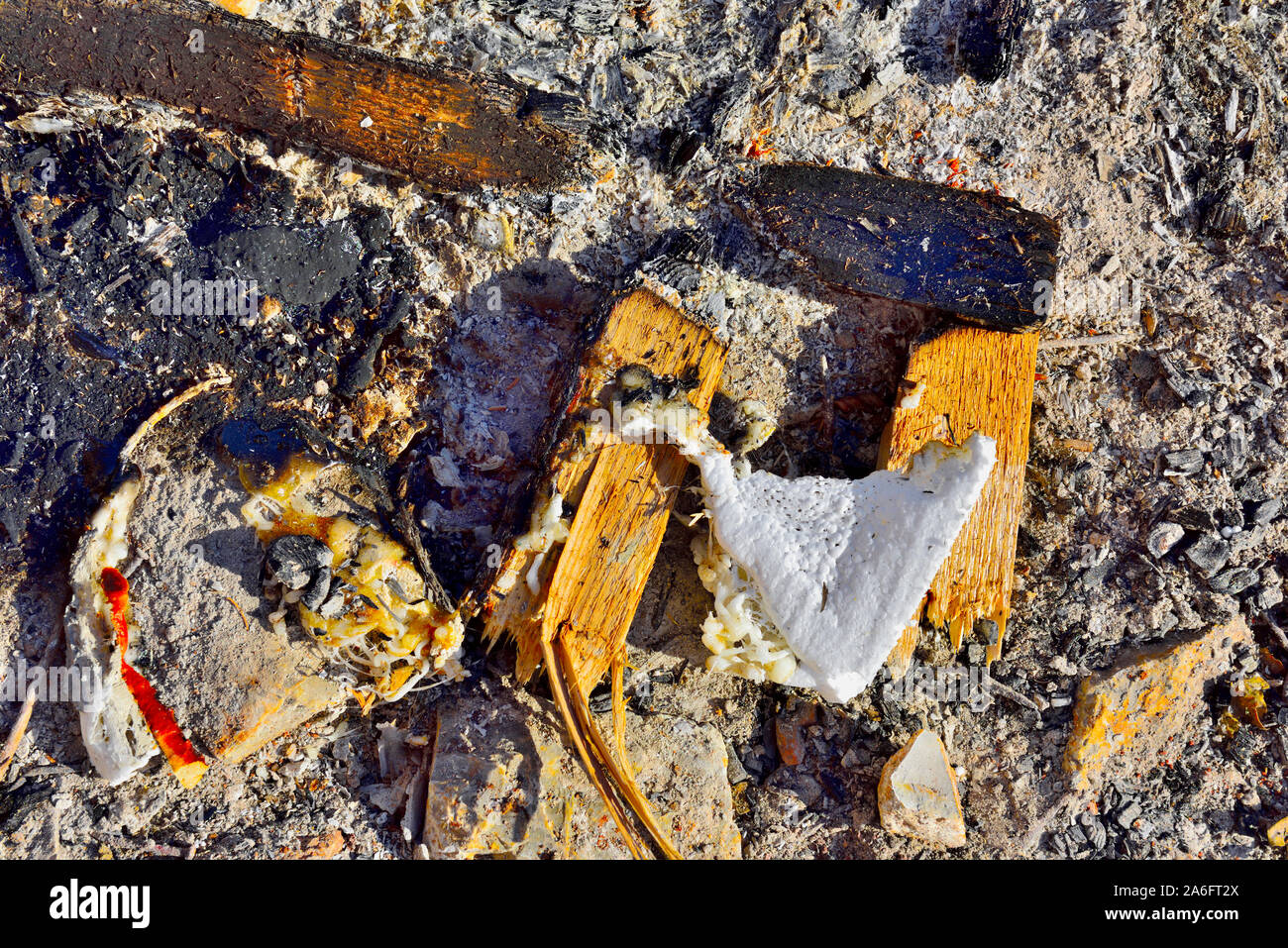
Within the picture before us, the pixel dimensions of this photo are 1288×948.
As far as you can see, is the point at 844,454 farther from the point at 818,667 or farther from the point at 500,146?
the point at 500,146

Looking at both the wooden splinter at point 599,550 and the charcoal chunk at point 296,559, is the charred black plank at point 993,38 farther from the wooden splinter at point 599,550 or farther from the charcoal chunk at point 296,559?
the charcoal chunk at point 296,559

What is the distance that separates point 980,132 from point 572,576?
214 centimetres

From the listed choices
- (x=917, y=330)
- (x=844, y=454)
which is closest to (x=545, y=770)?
(x=844, y=454)

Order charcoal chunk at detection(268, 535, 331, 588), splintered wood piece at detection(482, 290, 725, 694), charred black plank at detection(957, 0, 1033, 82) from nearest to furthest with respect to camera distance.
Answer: charcoal chunk at detection(268, 535, 331, 588)
splintered wood piece at detection(482, 290, 725, 694)
charred black plank at detection(957, 0, 1033, 82)

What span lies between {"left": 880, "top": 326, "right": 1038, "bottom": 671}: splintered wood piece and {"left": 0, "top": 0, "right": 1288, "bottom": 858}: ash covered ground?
121 millimetres

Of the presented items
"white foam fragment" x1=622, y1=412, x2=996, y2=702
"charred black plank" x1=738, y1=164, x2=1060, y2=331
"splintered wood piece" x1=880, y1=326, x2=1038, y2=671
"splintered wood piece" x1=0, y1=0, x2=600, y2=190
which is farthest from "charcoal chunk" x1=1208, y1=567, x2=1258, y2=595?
"splintered wood piece" x1=0, y1=0, x2=600, y2=190

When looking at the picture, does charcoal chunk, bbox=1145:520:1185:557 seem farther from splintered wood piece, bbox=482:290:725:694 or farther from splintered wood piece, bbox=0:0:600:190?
splintered wood piece, bbox=0:0:600:190

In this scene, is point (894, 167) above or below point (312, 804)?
above

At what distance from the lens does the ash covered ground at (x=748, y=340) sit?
2.52m

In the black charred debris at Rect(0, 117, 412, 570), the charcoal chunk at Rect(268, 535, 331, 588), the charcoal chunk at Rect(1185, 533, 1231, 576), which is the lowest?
the charcoal chunk at Rect(268, 535, 331, 588)

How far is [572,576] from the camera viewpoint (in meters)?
2.48

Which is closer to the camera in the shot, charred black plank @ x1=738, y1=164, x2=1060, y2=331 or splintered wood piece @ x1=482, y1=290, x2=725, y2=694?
splintered wood piece @ x1=482, y1=290, x2=725, y2=694

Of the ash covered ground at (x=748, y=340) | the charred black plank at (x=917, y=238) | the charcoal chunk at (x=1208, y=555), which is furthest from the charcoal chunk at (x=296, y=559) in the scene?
the charcoal chunk at (x=1208, y=555)

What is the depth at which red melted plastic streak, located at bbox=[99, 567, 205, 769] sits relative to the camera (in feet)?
7.89
